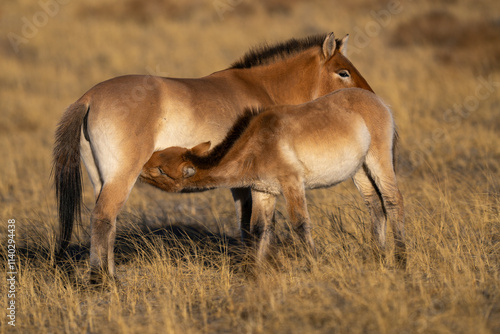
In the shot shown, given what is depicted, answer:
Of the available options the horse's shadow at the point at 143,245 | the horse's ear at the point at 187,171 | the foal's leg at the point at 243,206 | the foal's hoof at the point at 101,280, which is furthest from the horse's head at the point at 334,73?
the foal's hoof at the point at 101,280

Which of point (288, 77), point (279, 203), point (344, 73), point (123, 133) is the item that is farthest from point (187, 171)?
point (279, 203)

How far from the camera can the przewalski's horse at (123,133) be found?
5.96 metres

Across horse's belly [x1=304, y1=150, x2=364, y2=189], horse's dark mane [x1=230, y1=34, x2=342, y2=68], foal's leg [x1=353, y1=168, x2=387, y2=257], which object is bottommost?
foal's leg [x1=353, y1=168, x2=387, y2=257]

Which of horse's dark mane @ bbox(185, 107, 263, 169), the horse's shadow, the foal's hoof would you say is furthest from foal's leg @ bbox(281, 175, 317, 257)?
the foal's hoof

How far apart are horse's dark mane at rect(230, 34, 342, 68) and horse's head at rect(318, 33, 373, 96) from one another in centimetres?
24

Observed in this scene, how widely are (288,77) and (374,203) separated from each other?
204 centimetres

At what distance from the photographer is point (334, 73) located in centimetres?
782

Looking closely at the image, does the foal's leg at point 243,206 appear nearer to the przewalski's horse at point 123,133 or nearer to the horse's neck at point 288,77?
the przewalski's horse at point 123,133

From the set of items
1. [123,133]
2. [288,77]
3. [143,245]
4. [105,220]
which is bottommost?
[143,245]

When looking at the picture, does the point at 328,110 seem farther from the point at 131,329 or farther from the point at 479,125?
the point at 479,125

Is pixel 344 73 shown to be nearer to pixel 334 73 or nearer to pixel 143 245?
pixel 334 73

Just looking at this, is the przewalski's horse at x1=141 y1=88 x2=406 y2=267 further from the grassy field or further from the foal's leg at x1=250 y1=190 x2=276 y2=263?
the grassy field

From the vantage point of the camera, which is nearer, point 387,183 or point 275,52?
point 387,183

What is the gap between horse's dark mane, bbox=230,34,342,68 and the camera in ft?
25.6
